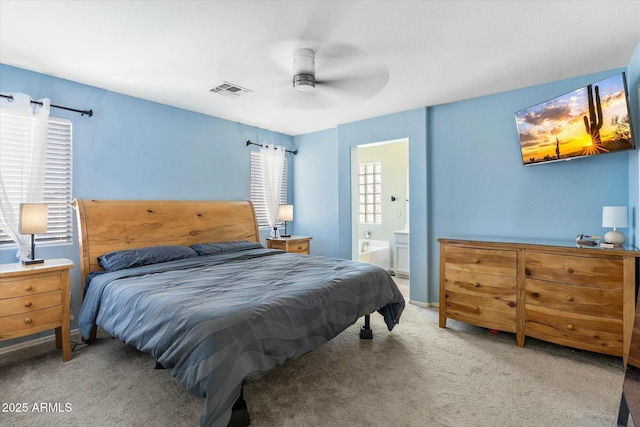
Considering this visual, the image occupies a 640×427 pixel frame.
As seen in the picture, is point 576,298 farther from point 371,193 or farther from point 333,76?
point 371,193

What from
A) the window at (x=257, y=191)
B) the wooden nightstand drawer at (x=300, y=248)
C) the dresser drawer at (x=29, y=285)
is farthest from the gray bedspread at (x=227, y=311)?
the window at (x=257, y=191)

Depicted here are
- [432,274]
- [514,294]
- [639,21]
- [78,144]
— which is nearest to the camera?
[639,21]

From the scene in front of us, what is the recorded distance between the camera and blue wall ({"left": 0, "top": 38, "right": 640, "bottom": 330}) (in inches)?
120

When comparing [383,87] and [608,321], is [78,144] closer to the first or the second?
[383,87]

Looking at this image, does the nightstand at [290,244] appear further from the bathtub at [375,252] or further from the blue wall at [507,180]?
the blue wall at [507,180]

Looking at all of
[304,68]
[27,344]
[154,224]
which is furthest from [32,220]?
[304,68]

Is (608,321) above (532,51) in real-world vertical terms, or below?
below

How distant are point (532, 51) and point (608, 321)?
230cm

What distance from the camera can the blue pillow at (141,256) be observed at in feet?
9.69

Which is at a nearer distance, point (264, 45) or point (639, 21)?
point (639, 21)

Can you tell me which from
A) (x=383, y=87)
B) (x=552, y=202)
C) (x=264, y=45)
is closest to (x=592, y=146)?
(x=552, y=202)

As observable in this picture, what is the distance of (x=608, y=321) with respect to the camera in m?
2.46

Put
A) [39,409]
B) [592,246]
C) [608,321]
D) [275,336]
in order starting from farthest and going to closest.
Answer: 1. [592,246]
2. [608,321]
3. [39,409]
4. [275,336]

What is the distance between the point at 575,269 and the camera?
2.60 m
